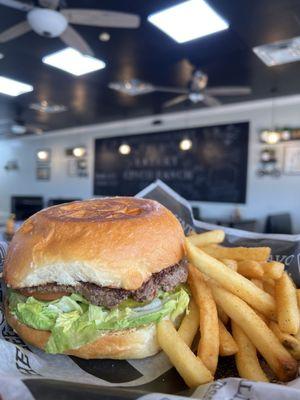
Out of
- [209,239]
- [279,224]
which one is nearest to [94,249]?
[209,239]

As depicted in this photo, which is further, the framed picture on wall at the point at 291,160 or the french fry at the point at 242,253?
the framed picture on wall at the point at 291,160

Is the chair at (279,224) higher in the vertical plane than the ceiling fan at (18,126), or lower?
lower

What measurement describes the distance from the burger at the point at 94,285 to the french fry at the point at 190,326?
0.13ft

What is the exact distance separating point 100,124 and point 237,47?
6.44 m

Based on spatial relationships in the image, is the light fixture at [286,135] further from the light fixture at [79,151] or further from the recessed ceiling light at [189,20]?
the light fixture at [79,151]

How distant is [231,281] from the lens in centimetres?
112

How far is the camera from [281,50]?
4.50m

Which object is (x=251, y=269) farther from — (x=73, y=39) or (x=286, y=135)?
(x=286, y=135)

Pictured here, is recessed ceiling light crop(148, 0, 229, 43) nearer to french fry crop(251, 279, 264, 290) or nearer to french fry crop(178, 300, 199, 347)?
french fry crop(251, 279, 264, 290)

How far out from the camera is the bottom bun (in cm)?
104

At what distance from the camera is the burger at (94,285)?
1.03 meters

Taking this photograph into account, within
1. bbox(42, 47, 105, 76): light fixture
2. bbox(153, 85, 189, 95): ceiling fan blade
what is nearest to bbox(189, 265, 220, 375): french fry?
bbox(42, 47, 105, 76): light fixture

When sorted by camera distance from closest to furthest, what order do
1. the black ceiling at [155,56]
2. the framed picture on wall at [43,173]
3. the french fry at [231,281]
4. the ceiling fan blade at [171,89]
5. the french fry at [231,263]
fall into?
the french fry at [231,281]
the french fry at [231,263]
the black ceiling at [155,56]
the ceiling fan blade at [171,89]
the framed picture on wall at [43,173]

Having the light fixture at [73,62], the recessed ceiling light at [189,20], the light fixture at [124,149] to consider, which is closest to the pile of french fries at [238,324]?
the recessed ceiling light at [189,20]
